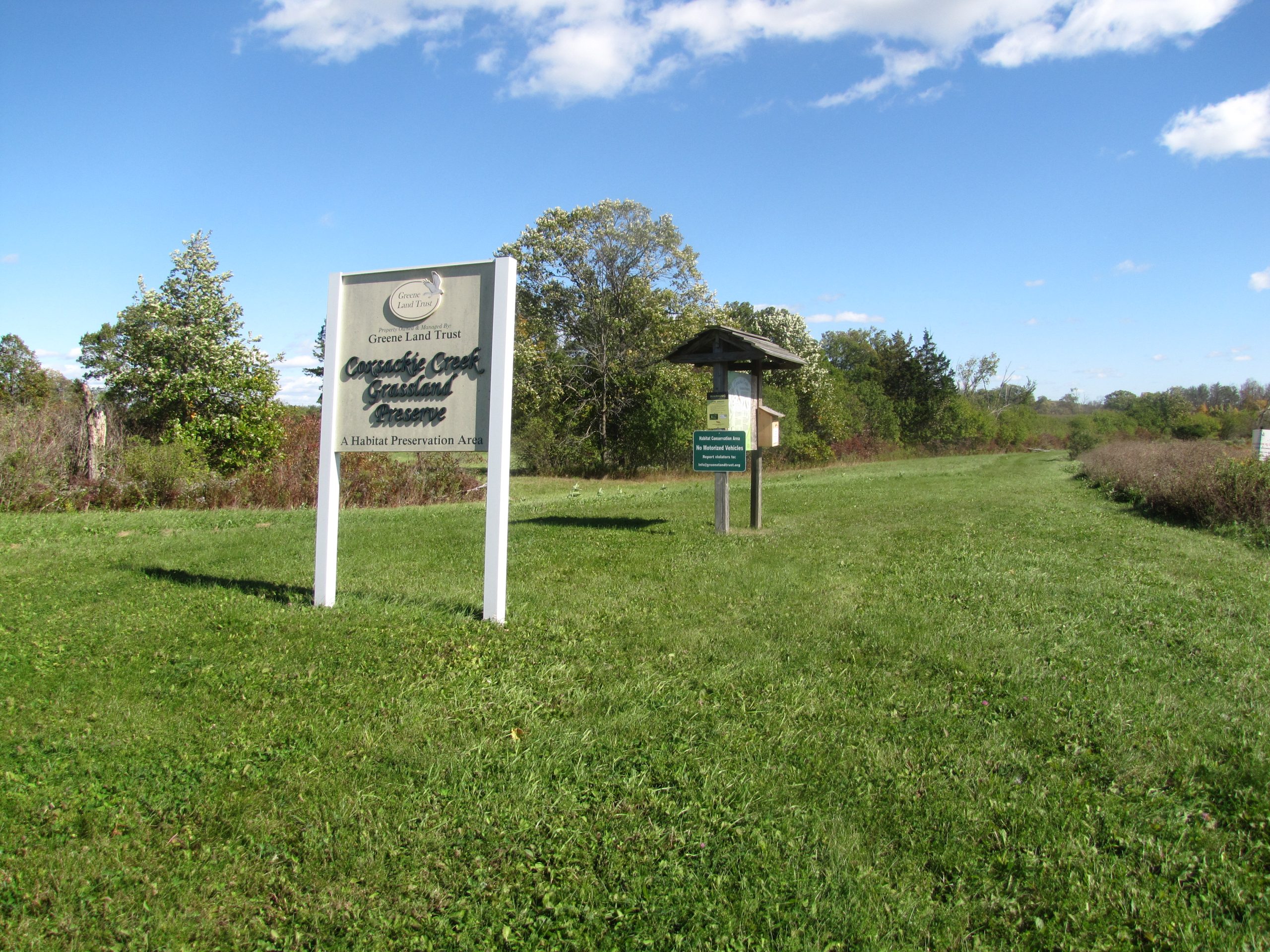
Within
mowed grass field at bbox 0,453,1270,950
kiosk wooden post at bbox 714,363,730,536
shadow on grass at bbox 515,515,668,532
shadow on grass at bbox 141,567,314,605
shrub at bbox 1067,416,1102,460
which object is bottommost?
mowed grass field at bbox 0,453,1270,950

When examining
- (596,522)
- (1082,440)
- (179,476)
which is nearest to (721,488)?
(596,522)

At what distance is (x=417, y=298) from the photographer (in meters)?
5.89

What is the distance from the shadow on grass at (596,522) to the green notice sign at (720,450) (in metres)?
1.23

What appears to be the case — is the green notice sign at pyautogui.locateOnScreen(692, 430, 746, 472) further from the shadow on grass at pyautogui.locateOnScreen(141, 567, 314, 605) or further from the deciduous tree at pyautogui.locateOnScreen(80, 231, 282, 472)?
the deciduous tree at pyautogui.locateOnScreen(80, 231, 282, 472)

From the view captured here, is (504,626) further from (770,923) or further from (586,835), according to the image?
(770,923)

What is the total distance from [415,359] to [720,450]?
511 centimetres

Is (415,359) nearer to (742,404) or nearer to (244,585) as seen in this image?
(244,585)

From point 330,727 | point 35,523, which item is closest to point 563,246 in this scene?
point 35,523

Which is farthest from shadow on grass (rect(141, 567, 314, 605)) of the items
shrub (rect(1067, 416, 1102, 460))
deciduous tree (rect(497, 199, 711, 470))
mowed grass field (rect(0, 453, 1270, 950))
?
shrub (rect(1067, 416, 1102, 460))

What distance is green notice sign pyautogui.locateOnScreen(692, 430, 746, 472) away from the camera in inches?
396

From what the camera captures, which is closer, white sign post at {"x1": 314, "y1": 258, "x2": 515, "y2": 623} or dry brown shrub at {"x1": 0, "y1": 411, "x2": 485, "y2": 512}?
white sign post at {"x1": 314, "y1": 258, "x2": 515, "y2": 623}

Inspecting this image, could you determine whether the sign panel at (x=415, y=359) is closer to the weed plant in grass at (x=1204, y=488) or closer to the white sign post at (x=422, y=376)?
the white sign post at (x=422, y=376)

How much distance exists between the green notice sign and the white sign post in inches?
186

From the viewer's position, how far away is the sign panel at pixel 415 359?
572 centimetres
